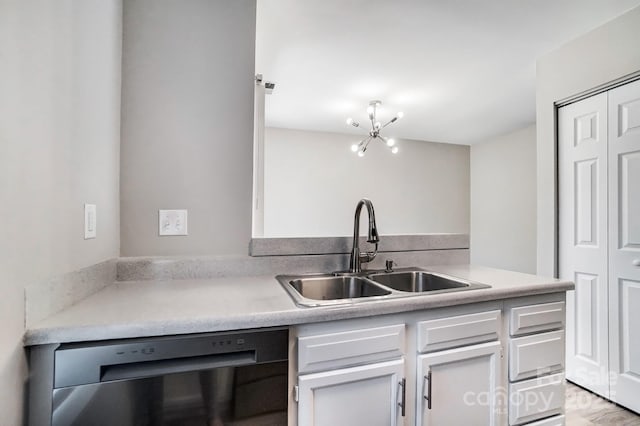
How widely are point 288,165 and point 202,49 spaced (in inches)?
137

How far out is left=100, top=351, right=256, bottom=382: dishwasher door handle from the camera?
77 centimetres

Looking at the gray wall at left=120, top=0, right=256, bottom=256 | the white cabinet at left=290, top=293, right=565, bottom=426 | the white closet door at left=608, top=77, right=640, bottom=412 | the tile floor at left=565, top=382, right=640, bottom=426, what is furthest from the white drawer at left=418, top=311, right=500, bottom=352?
the white closet door at left=608, top=77, right=640, bottom=412

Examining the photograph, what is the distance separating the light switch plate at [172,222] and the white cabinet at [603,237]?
8.55 ft

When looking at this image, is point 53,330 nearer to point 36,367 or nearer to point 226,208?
point 36,367

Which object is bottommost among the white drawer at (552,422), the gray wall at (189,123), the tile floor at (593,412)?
the tile floor at (593,412)

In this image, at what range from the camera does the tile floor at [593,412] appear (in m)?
1.82

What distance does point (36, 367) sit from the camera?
74 centimetres

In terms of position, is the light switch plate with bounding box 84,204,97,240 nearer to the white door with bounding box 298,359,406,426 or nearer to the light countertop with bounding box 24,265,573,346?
the light countertop with bounding box 24,265,573,346

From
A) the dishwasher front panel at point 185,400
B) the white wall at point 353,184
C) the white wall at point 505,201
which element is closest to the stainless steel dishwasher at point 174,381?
the dishwasher front panel at point 185,400

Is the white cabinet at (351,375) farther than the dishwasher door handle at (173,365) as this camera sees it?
Yes

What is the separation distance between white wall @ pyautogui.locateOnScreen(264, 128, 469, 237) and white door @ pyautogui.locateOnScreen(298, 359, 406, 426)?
146 inches

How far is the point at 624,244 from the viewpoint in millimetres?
1942

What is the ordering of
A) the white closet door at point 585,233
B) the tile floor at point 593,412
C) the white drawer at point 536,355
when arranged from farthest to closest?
the white closet door at point 585,233 → the tile floor at point 593,412 → the white drawer at point 536,355

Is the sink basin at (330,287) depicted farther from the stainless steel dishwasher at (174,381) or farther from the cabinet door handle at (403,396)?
the stainless steel dishwasher at (174,381)
